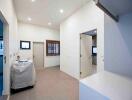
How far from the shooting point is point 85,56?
4738 millimetres

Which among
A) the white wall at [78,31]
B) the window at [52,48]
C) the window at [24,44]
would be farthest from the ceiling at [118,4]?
the window at [52,48]

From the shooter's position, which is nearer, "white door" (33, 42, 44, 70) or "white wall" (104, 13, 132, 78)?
"white wall" (104, 13, 132, 78)

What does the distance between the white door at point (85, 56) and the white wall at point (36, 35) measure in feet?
12.9

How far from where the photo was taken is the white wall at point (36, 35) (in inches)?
268

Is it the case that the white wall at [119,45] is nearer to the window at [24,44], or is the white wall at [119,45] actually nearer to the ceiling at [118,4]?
the ceiling at [118,4]

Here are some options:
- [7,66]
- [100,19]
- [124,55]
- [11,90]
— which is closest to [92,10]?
[100,19]

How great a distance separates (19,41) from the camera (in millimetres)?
6660

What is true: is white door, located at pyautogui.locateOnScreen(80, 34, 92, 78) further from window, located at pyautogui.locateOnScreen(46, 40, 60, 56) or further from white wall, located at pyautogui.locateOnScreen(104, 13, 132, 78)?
window, located at pyautogui.locateOnScreen(46, 40, 60, 56)

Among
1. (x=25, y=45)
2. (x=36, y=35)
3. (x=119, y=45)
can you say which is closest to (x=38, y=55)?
(x=25, y=45)

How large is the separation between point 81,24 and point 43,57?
4466mm

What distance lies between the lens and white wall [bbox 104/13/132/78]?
1174mm

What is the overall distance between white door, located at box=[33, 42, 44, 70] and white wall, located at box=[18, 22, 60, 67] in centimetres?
25

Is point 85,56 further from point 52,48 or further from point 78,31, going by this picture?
point 52,48

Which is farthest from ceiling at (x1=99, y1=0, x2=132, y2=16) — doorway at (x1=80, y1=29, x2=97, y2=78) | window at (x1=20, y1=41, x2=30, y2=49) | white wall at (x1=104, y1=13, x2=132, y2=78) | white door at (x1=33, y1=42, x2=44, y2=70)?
white door at (x1=33, y1=42, x2=44, y2=70)
